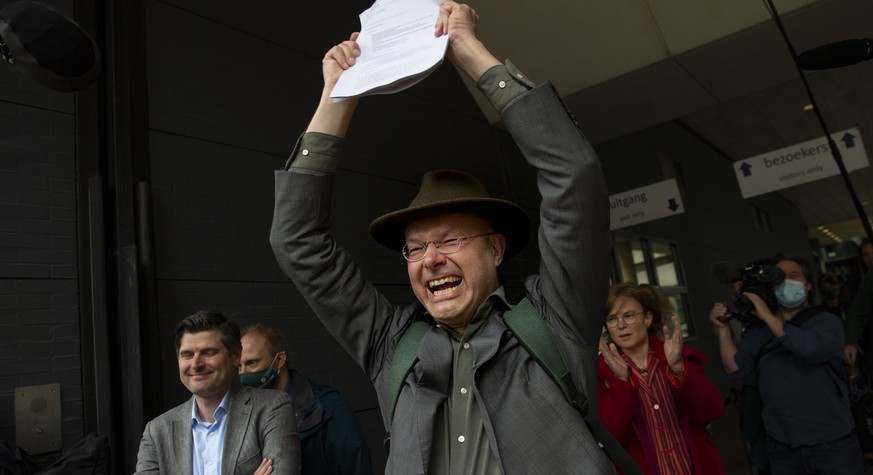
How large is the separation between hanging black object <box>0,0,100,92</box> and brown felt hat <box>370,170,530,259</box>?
900 mm

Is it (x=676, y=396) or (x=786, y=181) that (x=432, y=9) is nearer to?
(x=676, y=396)

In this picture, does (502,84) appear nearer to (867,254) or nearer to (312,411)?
(312,411)

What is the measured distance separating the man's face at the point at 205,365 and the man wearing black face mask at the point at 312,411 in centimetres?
52

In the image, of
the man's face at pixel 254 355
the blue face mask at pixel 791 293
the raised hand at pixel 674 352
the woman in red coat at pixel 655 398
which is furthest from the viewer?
the blue face mask at pixel 791 293

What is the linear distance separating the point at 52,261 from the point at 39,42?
1.88 meters

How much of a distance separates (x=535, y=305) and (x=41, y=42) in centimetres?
138

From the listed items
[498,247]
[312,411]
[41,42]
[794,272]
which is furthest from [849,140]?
[41,42]

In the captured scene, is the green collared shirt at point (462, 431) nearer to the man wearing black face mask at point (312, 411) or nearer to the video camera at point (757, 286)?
the man wearing black face mask at point (312, 411)

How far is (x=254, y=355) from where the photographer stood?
3.07 m

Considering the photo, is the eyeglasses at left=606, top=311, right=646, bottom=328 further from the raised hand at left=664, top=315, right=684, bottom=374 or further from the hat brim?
the hat brim

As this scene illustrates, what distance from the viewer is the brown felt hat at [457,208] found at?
1.57 metres

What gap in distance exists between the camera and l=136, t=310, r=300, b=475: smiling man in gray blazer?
2307 mm

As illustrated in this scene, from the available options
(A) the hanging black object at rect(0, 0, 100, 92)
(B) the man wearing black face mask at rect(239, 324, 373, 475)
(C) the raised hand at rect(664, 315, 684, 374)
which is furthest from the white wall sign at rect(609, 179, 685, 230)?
(A) the hanging black object at rect(0, 0, 100, 92)

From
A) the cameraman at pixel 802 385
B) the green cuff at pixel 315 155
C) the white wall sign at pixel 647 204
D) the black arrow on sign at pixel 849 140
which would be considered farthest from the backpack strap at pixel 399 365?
the black arrow on sign at pixel 849 140
